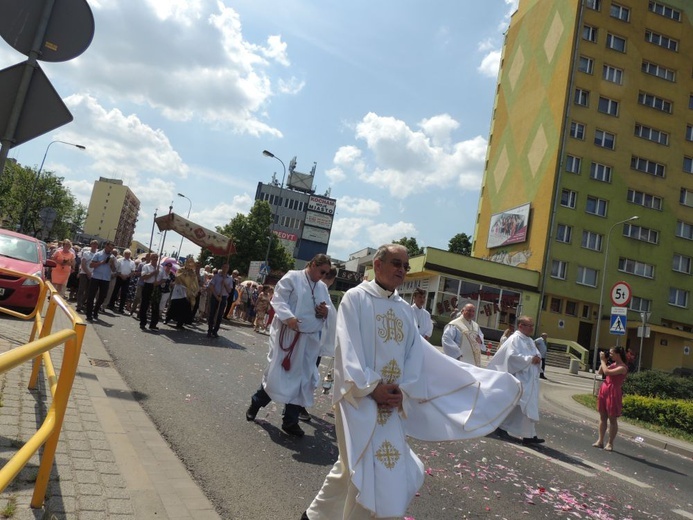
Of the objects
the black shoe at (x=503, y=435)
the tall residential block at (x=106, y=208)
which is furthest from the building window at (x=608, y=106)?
the tall residential block at (x=106, y=208)

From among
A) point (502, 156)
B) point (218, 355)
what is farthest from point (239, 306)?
point (502, 156)

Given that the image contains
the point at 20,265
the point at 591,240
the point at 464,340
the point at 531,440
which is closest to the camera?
the point at 531,440

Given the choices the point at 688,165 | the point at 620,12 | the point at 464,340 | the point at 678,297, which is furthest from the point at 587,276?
the point at 464,340

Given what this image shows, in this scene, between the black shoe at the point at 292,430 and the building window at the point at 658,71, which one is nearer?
the black shoe at the point at 292,430

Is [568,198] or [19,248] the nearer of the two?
[19,248]

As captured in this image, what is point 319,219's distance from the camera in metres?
102

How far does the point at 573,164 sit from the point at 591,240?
5716mm

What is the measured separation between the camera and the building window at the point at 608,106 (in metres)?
40.9

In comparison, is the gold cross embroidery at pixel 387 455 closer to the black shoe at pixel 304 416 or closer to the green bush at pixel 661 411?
the black shoe at pixel 304 416

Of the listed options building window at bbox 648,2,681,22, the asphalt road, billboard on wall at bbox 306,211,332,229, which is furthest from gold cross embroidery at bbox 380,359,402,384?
billboard on wall at bbox 306,211,332,229

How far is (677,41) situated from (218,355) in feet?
157

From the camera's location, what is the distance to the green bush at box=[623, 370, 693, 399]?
53.4 feet

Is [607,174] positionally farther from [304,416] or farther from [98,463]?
[98,463]

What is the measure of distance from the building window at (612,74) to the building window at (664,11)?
6747 millimetres
